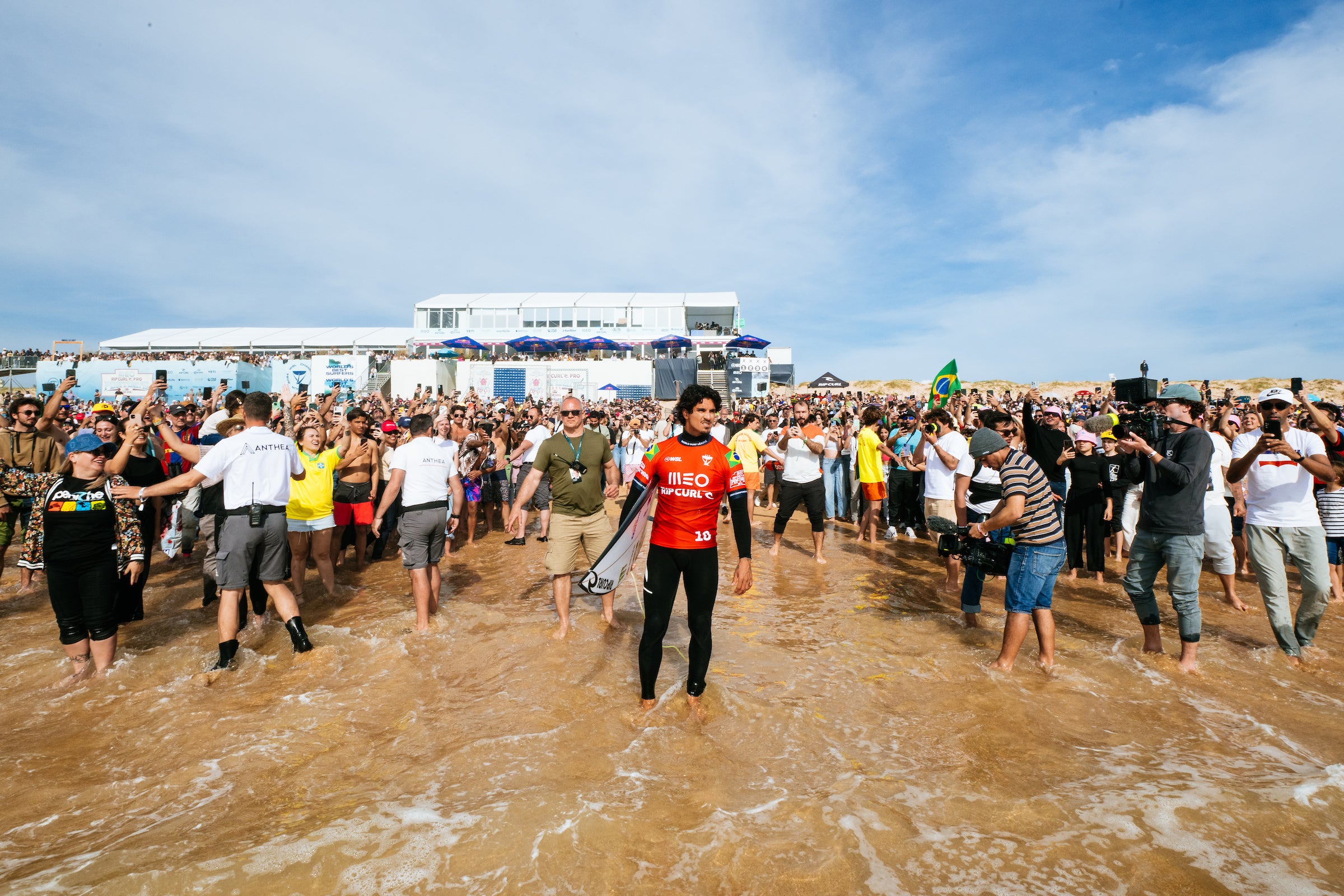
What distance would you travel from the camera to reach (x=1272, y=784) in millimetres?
3154

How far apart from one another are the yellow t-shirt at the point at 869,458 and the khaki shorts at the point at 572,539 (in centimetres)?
480

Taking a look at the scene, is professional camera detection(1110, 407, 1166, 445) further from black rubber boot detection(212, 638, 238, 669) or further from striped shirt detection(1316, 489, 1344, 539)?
black rubber boot detection(212, 638, 238, 669)

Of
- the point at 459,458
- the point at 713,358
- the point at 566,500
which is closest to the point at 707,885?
the point at 566,500

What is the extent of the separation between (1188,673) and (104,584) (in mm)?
7886

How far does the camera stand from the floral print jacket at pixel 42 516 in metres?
4.77

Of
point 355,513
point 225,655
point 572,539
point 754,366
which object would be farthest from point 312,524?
point 754,366

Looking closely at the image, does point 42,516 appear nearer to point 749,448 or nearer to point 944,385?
point 749,448

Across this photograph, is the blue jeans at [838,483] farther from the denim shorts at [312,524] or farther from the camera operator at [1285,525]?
the denim shorts at [312,524]

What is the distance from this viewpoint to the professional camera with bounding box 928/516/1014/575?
5051 millimetres

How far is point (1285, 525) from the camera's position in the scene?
4.85 meters

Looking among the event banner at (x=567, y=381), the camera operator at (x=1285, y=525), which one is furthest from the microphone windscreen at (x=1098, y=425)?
the event banner at (x=567, y=381)

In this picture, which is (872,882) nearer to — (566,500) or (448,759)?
(448,759)

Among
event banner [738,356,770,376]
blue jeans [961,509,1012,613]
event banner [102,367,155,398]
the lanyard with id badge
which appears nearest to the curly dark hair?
the lanyard with id badge

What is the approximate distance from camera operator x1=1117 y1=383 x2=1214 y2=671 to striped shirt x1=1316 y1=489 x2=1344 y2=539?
2.44 metres
